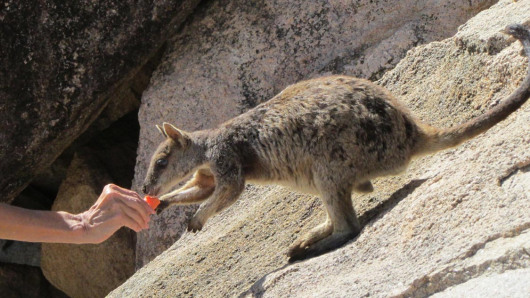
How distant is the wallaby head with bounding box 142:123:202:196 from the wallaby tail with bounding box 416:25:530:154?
1784 millimetres

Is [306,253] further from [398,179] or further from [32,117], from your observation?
[32,117]

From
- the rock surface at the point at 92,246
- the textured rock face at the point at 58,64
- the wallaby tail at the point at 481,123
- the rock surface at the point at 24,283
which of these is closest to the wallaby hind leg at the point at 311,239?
the wallaby tail at the point at 481,123

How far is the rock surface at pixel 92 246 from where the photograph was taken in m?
10.2

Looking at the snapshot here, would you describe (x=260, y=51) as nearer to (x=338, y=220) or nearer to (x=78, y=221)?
(x=338, y=220)

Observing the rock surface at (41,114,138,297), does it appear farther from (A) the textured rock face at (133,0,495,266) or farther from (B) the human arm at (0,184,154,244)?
(B) the human arm at (0,184,154,244)

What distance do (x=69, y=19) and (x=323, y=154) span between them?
12.1ft

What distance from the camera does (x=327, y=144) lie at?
6016mm

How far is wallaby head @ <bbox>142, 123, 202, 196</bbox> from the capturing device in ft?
22.6

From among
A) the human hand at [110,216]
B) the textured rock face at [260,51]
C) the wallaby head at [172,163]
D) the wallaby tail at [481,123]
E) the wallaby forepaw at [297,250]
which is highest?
the textured rock face at [260,51]

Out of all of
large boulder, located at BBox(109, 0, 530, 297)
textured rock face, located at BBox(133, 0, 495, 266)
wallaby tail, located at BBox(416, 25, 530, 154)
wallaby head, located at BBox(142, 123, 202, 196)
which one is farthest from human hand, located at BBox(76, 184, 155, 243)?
textured rock face, located at BBox(133, 0, 495, 266)

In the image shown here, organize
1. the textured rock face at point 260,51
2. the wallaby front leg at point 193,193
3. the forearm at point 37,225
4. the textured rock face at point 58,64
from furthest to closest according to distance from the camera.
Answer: the textured rock face at point 260,51, the textured rock face at point 58,64, the wallaby front leg at point 193,193, the forearm at point 37,225

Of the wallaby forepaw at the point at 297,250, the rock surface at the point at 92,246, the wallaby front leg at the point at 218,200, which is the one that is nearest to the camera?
the wallaby forepaw at the point at 297,250

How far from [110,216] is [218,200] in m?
1.43

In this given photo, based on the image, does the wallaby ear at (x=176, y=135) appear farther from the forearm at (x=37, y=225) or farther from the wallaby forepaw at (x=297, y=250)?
the forearm at (x=37, y=225)
